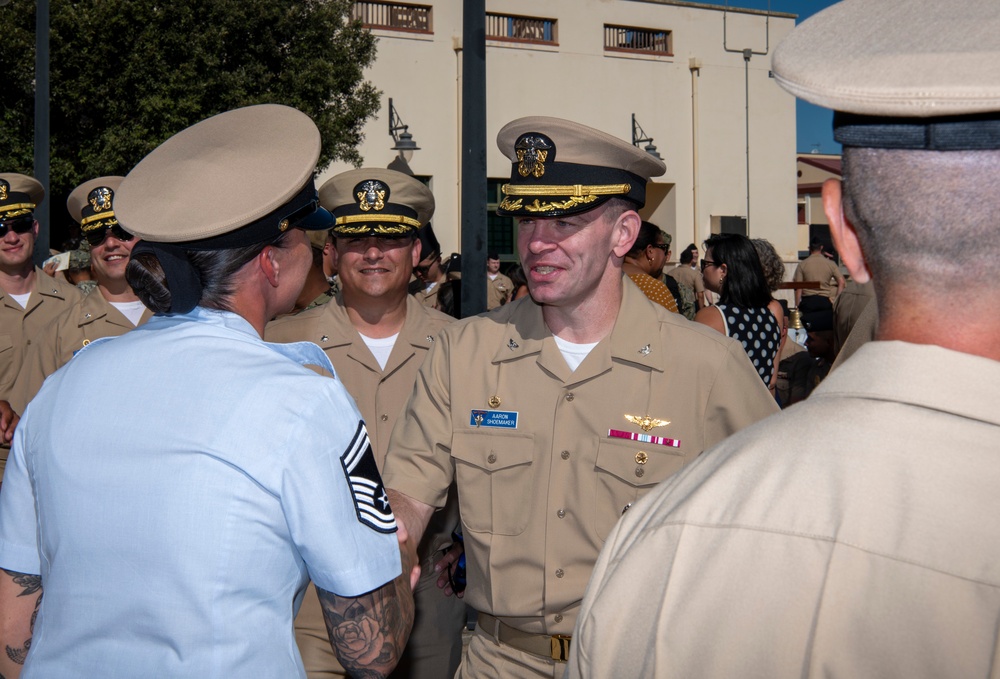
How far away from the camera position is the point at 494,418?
3.50 metres

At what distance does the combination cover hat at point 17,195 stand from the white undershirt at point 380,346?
3.66m

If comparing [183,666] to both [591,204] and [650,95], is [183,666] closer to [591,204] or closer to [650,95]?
[591,204]

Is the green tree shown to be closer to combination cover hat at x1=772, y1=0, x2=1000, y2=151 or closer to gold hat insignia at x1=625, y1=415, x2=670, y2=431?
gold hat insignia at x1=625, y1=415, x2=670, y2=431

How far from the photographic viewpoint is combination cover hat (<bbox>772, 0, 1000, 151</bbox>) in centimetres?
119

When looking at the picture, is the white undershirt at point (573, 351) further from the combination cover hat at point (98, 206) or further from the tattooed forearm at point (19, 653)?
the combination cover hat at point (98, 206)

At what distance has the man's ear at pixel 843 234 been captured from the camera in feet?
4.71

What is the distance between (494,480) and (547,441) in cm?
22

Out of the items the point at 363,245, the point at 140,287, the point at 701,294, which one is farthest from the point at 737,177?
the point at 140,287

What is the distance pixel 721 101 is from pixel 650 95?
255cm

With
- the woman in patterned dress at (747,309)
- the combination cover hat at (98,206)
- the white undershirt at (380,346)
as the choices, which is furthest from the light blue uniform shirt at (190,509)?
the woman in patterned dress at (747,309)

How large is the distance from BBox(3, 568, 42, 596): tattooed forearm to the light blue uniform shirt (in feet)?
0.71

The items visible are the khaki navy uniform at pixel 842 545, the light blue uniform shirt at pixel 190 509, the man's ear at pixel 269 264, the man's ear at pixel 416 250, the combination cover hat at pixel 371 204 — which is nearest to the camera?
the khaki navy uniform at pixel 842 545

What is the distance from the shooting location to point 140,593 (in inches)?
83.0

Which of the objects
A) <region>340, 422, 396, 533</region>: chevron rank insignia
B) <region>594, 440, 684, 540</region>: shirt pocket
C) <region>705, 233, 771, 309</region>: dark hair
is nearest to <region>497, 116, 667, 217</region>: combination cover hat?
<region>594, 440, 684, 540</region>: shirt pocket
